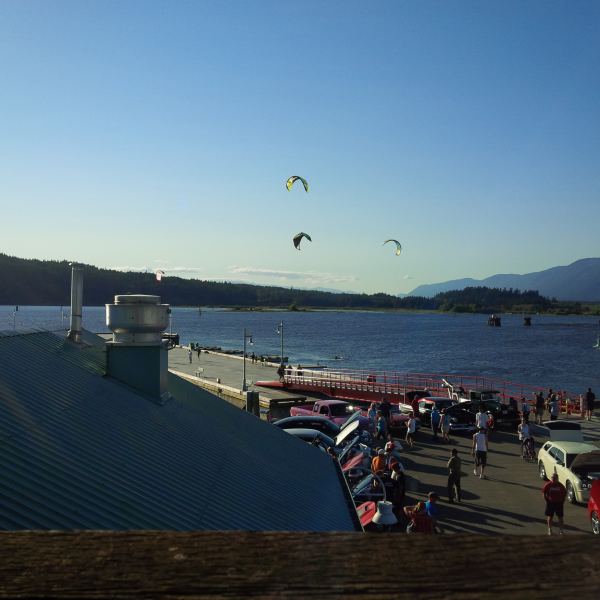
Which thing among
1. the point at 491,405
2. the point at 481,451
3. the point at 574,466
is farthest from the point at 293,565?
the point at 491,405

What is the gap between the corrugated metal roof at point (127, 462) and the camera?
649 cm

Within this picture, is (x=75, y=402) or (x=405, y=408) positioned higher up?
(x=75, y=402)

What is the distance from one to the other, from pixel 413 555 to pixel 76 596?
874mm

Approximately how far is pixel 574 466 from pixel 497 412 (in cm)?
1050

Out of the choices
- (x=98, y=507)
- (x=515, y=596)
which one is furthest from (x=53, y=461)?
(x=515, y=596)

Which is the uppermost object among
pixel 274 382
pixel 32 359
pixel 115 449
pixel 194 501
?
pixel 32 359

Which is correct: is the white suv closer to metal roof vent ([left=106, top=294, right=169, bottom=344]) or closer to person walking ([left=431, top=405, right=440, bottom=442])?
person walking ([left=431, top=405, right=440, bottom=442])

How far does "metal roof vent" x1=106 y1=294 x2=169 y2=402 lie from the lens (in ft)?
37.0

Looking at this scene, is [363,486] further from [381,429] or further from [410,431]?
[381,429]

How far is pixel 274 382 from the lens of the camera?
41.0 metres

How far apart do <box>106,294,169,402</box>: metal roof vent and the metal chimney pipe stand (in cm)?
154

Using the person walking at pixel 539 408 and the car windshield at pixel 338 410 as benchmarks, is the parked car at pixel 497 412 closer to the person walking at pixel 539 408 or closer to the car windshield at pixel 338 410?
the person walking at pixel 539 408

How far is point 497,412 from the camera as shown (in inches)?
1051

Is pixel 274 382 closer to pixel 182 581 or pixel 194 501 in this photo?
pixel 194 501
